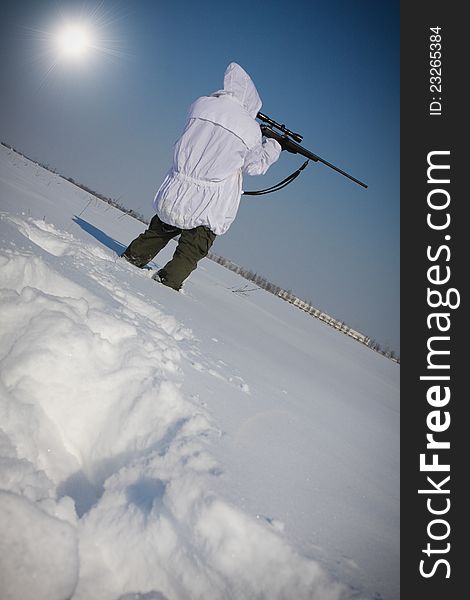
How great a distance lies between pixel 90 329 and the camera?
1.22 meters

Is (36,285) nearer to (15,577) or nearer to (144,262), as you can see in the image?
(15,577)

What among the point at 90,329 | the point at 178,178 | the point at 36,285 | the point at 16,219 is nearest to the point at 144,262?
the point at 178,178

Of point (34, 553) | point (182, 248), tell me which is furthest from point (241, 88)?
point (34, 553)

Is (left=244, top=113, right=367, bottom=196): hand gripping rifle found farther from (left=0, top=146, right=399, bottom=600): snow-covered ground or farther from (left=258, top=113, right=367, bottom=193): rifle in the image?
(left=0, top=146, right=399, bottom=600): snow-covered ground

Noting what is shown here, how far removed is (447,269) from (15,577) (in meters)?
3.24

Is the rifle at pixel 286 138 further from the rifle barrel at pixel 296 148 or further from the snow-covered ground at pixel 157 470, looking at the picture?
the snow-covered ground at pixel 157 470

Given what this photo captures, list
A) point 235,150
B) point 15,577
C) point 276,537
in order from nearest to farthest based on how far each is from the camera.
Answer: point 15,577 → point 276,537 → point 235,150

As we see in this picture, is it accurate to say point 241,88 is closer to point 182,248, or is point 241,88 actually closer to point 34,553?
point 182,248

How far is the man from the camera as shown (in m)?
2.67

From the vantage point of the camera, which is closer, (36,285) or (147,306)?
(36,285)

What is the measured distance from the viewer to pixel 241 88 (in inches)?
110

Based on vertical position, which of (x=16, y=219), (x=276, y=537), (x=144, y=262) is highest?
(x=144, y=262)

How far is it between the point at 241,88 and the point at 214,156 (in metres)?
0.67

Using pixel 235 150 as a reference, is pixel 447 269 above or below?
below
